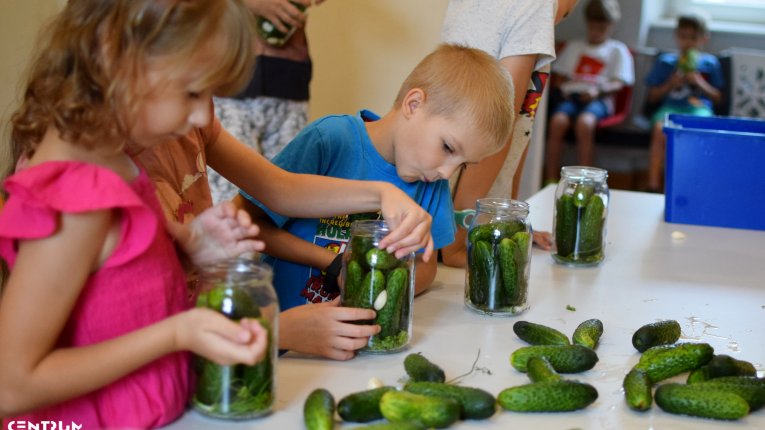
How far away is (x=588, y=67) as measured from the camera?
634cm

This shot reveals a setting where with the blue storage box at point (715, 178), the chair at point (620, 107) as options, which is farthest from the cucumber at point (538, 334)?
the chair at point (620, 107)

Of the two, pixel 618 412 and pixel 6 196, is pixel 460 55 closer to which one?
pixel 618 412

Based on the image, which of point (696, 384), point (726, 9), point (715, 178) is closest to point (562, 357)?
point (696, 384)

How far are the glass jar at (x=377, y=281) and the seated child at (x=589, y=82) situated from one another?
5.06 meters

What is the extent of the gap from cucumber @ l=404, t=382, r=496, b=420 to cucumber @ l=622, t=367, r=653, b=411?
193mm

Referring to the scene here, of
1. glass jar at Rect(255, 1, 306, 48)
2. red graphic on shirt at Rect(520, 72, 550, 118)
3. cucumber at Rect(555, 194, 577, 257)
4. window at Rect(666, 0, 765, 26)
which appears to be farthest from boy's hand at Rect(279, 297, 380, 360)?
window at Rect(666, 0, 765, 26)

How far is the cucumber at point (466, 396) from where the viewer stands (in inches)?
45.3

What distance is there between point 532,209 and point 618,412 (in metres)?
1.28

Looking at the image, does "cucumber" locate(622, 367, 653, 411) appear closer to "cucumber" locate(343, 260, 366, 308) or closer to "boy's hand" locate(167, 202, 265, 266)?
"cucumber" locate(343, 260, 366, 308)

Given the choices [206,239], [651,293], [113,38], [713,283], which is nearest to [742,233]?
[713,283]

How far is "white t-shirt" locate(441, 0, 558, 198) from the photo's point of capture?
82.0 inches

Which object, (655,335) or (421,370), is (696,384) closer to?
(655,335)

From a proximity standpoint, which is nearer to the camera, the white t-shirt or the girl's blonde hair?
the girl's blonde hair

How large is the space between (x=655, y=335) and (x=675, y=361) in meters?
0.13
